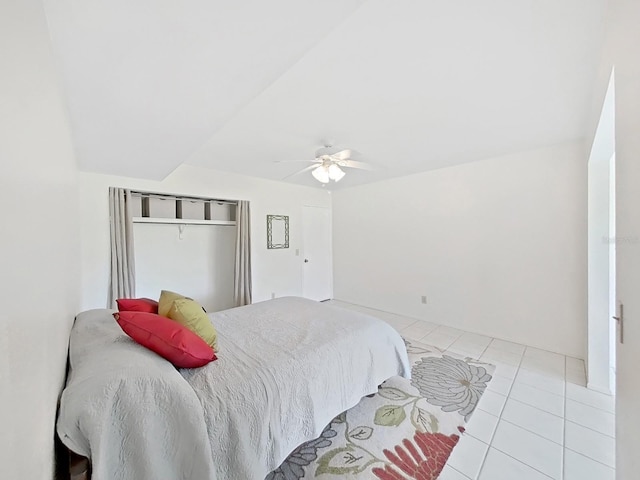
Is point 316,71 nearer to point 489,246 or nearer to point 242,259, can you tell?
point 242,259

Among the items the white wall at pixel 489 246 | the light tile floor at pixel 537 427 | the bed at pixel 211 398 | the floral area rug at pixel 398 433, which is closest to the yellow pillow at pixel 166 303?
the bed at pixel 211 398

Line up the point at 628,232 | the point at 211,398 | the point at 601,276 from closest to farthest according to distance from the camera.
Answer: the point at 628,232 → the point at 211,398 → the point at 601,276

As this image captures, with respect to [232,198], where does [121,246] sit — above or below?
below

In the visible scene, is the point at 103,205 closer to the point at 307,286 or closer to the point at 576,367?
the point at 307,286

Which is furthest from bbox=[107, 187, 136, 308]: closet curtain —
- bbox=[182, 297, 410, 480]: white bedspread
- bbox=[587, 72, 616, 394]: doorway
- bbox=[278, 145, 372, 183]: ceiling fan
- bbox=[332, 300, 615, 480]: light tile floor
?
bbox=[587, 72, 616, 394]: doorway

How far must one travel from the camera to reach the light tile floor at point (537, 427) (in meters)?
1.45

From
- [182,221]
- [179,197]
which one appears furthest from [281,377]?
[179,197]

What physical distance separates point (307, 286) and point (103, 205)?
3246 millimetres

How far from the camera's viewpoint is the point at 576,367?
250cm

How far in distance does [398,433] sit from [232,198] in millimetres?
3450

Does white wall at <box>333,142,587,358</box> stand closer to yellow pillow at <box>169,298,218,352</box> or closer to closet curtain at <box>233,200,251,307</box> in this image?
closet curtain at <box>233,200,251,307</box>

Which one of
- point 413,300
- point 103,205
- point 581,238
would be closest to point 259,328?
point 103,205

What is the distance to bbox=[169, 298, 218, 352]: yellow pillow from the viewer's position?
5.09 feet

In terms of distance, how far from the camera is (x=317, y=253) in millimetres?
5043
